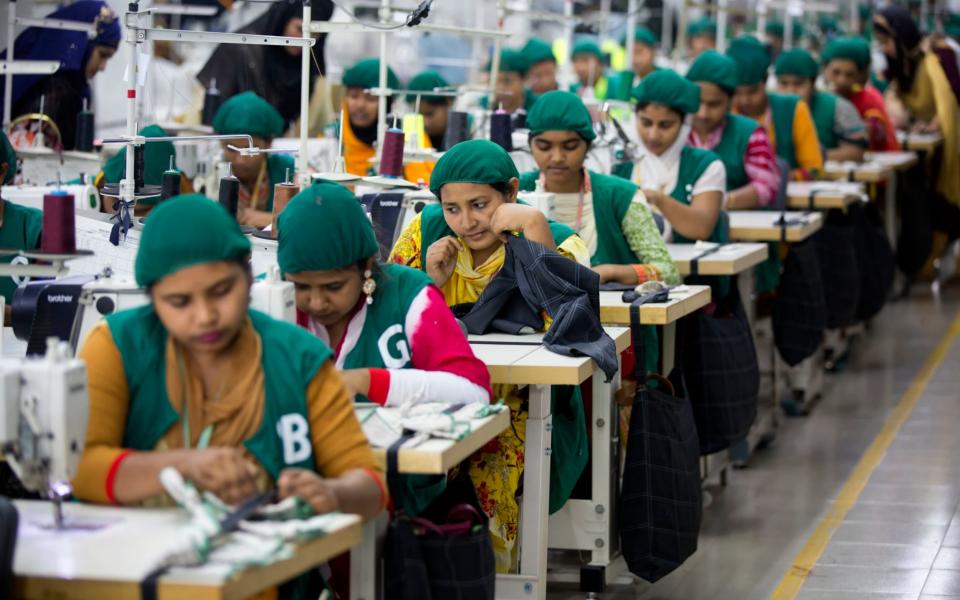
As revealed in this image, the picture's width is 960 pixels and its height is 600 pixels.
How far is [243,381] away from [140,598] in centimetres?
56

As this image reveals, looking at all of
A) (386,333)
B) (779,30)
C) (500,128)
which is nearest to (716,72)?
(500,128)

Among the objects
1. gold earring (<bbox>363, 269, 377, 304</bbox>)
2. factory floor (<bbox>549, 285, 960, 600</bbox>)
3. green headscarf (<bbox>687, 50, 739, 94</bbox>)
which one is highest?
green headscarf (<bbox>687, 50, 739, 94</bbox>)

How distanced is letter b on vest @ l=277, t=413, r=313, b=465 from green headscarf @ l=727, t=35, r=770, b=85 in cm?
568

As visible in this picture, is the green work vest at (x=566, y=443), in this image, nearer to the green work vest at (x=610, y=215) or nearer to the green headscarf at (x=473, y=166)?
the green headscarf at (x=473, y=166)

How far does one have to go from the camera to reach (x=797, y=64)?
8.98m

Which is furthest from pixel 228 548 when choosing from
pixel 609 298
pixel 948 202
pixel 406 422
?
pixel 948 202

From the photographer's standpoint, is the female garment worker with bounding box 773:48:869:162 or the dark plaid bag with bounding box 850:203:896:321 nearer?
the dark plaid bag with bounding box 850:203:896:321

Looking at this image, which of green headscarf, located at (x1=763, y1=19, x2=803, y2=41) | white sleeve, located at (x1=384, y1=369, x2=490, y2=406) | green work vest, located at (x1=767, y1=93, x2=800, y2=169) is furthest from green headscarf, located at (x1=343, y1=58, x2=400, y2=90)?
green headscarf, located at (x1=763, y1=19, x2=803, y2=41)

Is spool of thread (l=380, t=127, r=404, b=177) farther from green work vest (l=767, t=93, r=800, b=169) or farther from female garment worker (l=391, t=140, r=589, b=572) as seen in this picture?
green work vest (l=767, t=93, r=800, b=169)

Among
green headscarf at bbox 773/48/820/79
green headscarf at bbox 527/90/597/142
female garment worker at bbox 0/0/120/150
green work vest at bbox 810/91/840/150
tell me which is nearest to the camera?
green headscarf at bbox 527/90/597/142

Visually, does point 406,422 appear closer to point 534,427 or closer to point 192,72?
point 534,427

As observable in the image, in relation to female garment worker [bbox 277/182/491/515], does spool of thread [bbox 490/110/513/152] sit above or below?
above

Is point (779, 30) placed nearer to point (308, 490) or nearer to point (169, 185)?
point (169, 185)

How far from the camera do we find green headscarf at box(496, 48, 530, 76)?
9.90m
